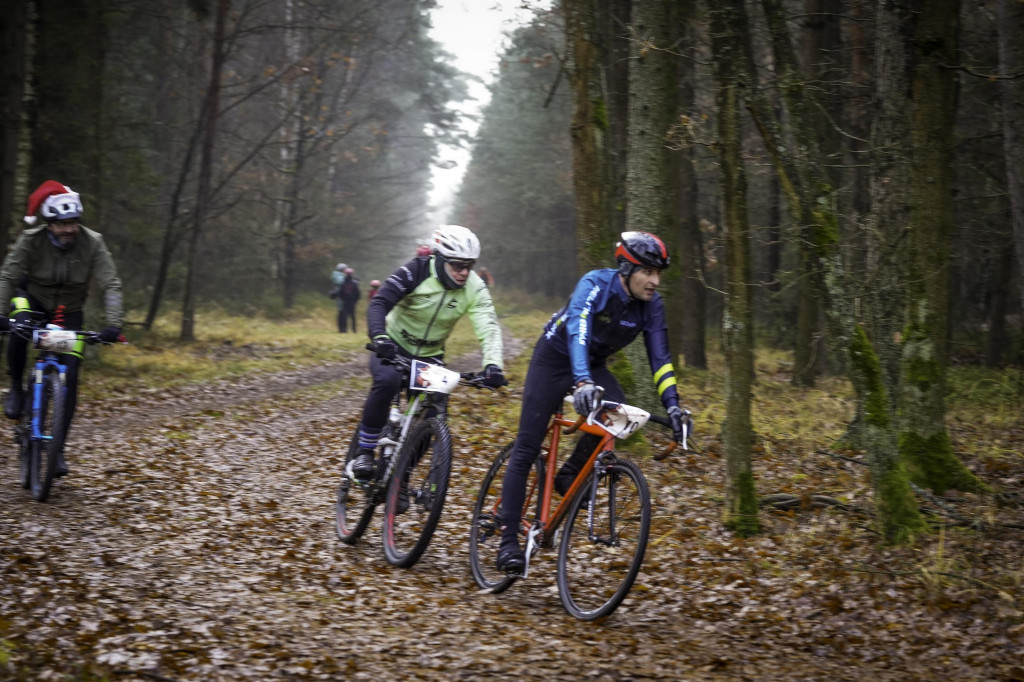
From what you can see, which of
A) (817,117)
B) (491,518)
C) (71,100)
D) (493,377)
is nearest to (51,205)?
(493,377)

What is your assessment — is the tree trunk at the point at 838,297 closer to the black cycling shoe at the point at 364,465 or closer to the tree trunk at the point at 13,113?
the black cycling shoe at the point at 364,465

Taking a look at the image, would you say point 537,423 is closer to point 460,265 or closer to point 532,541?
point 532,541

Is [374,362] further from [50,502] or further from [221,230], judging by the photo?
[221,230]

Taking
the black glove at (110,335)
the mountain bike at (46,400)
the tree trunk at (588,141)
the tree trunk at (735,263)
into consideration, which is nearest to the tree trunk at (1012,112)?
the tree trunk at (735,263)

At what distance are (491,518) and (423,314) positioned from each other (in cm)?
164

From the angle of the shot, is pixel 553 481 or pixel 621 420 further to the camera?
pixel 553 481

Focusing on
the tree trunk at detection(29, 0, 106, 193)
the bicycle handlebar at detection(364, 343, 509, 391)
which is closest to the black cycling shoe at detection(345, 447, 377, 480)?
the bicycle handlebar at detection(364, 343, 509, 391)

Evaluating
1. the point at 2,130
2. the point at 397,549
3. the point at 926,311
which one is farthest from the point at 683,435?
the point at 2,130

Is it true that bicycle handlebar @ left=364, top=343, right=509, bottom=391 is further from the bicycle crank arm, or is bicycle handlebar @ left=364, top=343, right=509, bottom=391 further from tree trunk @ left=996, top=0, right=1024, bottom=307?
tree trunk @ left=996, top=0, right=1024, bottom=307

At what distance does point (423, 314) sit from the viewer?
686 centimetres

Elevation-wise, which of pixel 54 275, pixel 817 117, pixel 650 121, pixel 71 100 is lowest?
pixel 54 275

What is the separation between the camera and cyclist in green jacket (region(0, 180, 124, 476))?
7.50m

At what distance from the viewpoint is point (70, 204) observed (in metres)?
7.54

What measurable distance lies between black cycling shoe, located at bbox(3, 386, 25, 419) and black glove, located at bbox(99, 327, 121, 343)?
1.05 m
